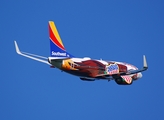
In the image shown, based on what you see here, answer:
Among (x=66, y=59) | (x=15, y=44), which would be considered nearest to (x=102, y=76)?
(x=66, y=59)

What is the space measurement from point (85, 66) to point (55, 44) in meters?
8.01

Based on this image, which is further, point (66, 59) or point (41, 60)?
point (41, 60)

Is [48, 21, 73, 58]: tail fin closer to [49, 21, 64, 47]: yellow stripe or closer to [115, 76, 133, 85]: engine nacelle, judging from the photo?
[49, 21, 64, 47]: yellow stripe

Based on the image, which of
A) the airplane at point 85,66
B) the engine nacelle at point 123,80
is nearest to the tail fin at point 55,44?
the airplane at point 85,66

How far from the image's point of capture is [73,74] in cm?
9981

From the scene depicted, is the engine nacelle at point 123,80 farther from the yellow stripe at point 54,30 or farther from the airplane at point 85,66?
the yellow stripe at point 54,30

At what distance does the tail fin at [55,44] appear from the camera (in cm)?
9444

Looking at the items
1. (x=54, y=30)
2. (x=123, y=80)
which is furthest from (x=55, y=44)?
(x=123, y=80)

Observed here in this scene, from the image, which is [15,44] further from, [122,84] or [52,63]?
[122,84]

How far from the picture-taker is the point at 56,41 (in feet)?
312

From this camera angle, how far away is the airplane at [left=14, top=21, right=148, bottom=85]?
94938 millimetres

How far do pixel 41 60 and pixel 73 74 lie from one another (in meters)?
8.08

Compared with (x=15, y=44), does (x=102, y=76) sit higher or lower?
lower

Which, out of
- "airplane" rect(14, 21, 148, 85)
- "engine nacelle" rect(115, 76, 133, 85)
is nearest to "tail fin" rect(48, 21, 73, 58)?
"airplane" rect(14, 21, 148, 85)
